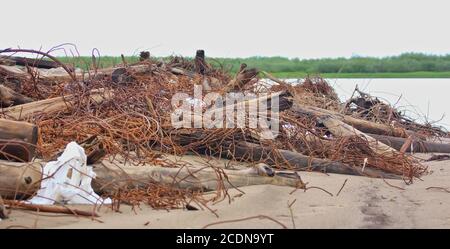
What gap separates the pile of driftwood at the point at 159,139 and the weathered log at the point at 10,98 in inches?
0.4

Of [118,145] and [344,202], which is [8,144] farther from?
[344,202]

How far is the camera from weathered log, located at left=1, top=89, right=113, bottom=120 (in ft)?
17.3

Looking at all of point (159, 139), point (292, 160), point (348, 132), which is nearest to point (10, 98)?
point (159, 139)

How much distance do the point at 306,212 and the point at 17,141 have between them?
5.82ft

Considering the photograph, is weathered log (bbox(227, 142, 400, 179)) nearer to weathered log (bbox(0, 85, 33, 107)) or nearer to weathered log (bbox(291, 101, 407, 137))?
weathered log (bbox(291, 101, 407, 137))

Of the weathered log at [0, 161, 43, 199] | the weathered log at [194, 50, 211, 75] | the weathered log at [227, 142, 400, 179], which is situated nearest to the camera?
the weathered log at [0, 161, 43, 199]

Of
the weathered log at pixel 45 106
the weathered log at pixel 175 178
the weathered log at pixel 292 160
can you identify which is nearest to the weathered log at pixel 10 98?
the weathered log at pixel 45 106

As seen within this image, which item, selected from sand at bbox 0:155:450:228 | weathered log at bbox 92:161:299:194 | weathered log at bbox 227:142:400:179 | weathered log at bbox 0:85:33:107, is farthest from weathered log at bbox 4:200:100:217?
weathered log at bbox 0:85:33:107

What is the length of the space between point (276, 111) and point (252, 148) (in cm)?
72

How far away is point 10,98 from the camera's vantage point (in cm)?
561

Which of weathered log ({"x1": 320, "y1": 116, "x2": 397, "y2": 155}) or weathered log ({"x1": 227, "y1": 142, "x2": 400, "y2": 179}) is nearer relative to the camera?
weathered log ({"x1": 227, "y1": 142, "x2": 400, "y2": 179})

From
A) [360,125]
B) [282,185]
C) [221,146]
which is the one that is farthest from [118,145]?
[360,125]

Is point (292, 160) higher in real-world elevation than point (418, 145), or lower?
higher

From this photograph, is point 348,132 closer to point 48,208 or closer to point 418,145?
point 418,145
